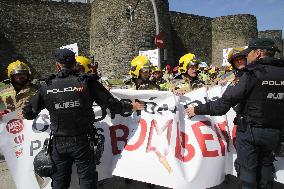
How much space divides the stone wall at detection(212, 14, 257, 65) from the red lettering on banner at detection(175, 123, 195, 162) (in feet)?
140

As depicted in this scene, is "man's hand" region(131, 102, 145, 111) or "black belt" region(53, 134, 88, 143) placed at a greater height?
"man's hand" region(131, 102, 145, 111)

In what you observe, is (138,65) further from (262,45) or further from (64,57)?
(262,45)

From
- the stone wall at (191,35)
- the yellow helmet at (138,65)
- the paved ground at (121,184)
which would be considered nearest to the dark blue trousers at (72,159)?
the paved ground at (121,184)

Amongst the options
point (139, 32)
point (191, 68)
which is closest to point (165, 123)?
point (191, 68)

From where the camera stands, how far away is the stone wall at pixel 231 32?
4650 cm

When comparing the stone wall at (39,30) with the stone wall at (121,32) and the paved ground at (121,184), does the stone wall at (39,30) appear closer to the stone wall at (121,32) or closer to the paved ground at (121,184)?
the stone wall at (121,32)

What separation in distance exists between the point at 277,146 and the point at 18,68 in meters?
3.74

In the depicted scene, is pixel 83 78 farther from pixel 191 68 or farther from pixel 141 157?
pixel 191 68

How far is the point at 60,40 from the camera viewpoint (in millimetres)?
37719

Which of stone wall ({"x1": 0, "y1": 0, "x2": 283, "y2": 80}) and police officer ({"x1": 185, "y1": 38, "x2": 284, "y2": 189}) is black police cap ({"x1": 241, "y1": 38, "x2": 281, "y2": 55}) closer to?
police officer ({"x1": 185, "y1": 38, "x2": 284, "y2": 189})

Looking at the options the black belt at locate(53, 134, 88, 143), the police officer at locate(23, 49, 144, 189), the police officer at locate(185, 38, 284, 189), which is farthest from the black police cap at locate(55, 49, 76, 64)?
the police officer at locate(185, 38, 284, 189)

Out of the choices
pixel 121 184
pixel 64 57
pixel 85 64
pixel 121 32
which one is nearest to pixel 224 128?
pixel 121 184

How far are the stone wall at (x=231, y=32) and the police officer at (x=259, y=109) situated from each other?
4327cm

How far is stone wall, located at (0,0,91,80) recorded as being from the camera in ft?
112
